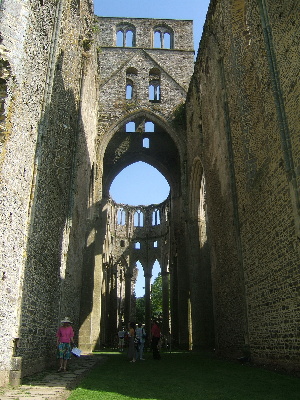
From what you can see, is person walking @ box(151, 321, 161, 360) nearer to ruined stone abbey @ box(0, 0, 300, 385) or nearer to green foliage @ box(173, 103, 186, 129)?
ruined stone abbey @ box(0, 0, 300, 385)

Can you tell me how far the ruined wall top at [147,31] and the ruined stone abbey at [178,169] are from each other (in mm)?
1626

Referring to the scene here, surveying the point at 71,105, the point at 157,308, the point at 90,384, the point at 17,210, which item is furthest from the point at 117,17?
the point at 157,308

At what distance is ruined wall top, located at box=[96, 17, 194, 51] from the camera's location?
21172 millimetres

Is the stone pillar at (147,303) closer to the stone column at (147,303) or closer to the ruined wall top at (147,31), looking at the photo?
the stone column at (147,303)

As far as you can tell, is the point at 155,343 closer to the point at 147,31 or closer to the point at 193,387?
the point at 193,387

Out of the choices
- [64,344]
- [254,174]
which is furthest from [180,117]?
[64,344]

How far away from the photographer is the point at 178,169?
2033 cm

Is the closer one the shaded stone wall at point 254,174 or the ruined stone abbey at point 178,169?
the ruined stone abbey at point 178,169

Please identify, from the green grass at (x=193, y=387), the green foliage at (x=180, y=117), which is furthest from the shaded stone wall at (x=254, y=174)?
the green foliage at (x=180, y=117)

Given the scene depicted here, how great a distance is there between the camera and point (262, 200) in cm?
843

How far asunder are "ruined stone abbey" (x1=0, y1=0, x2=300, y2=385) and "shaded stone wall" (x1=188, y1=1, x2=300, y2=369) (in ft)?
0.13

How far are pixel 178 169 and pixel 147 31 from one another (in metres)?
8.14

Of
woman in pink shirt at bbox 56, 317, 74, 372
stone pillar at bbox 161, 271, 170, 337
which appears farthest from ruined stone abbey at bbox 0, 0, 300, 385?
stone pillar at bbox 161, 271, 170, 337

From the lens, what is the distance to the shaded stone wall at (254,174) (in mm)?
6914
